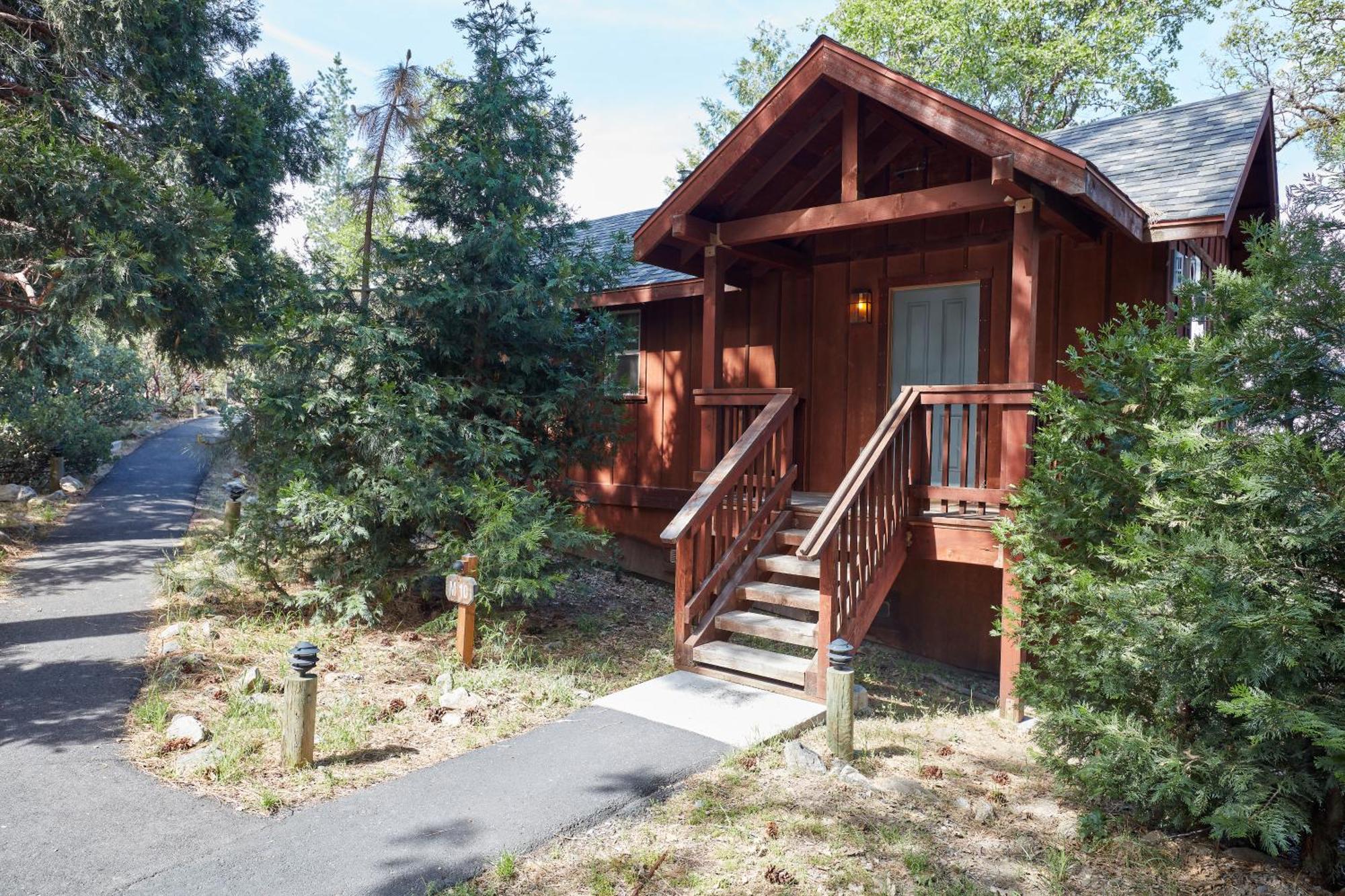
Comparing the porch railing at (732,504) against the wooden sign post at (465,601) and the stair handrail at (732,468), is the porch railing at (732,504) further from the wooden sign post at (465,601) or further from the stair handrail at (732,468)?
the wooden sign post at (465,601)

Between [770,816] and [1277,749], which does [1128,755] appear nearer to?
[1277,749]

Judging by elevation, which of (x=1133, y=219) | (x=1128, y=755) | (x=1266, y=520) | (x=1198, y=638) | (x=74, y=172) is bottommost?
(x=1128, y=755)

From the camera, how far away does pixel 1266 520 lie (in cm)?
311

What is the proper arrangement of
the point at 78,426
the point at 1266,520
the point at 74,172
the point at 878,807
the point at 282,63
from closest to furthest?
1. the point at 1266,520
2. the point at 878,807
3. the point at 74,172
4. the point at 282,63
5. the point at 78,426

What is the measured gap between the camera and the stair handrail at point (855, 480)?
17.0ft

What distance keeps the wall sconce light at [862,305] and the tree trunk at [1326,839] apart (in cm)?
536

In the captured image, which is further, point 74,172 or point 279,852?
point 74,172

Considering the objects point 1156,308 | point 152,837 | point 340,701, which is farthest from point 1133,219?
point 152,837

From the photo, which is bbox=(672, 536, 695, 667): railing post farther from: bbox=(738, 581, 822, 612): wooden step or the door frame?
the door frame

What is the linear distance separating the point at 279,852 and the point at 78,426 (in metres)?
14.4

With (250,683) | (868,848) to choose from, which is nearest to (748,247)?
(250,683)

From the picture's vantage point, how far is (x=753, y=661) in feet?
18.4

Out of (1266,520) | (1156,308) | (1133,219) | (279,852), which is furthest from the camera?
(1133,219)

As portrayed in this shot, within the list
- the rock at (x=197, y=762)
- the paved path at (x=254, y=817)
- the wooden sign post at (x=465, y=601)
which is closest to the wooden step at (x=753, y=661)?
the paved path at (x=254, y=817)
